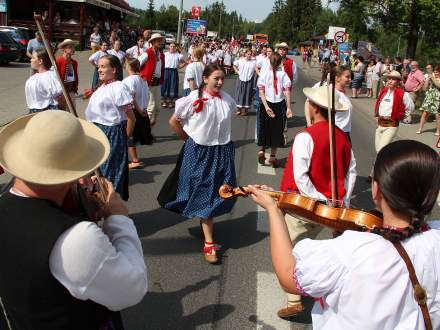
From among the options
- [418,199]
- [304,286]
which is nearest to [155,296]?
[304,286]

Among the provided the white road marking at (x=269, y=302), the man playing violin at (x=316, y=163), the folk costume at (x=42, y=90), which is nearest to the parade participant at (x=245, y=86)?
the folk costume at (x=42, y=90)

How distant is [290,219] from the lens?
3719mm

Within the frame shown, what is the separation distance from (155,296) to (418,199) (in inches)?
→ 106

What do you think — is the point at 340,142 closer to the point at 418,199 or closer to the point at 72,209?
the point at 418,199

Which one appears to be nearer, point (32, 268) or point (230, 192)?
point (32, 268)

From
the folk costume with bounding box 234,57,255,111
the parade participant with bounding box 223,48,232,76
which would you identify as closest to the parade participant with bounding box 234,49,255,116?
the folk costume with bounding box 234,57,255,111

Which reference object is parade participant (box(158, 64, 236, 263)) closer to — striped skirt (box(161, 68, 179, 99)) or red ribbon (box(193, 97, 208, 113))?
red ribbon (box(193, 97, 208, 113))

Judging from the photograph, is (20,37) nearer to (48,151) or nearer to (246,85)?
(246,85)

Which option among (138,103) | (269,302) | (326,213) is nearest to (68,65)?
(138,103)

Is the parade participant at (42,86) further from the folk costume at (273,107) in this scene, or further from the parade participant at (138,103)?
the folk costume at (273,107)

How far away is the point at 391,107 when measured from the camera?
7094mm

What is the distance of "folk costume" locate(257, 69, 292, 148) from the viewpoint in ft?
26.7

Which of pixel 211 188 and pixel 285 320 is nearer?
pixel 285 320

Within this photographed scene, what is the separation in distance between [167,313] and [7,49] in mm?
19279
